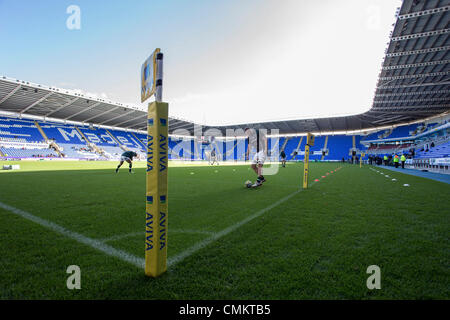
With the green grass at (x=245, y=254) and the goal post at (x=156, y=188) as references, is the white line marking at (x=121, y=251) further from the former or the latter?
the goal post at (x=156, y=188)

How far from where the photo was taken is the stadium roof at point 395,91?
12633mm

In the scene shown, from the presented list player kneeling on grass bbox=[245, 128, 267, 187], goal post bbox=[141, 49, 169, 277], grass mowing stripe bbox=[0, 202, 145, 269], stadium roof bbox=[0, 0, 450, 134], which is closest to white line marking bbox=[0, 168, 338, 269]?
grass mowing stripe bbox=[0, 202, 145, 269]

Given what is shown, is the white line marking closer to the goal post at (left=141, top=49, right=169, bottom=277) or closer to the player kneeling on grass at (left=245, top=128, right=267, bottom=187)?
the goal post at (left=141, top=49, right=169, bottom=277)

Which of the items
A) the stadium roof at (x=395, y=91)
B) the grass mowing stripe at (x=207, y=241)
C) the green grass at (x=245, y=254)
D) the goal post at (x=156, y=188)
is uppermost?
the stadium roof at (x=395, y=91)

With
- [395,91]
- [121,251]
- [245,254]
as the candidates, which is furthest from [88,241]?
[395,91]

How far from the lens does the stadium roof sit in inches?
497

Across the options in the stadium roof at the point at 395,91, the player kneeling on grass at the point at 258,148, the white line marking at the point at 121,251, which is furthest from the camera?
the stadium roof at the point at 395,91

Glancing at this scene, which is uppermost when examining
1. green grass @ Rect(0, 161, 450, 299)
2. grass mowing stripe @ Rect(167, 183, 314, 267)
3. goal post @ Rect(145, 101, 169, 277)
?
goal post @ Rect(145, 101, 169, 277)

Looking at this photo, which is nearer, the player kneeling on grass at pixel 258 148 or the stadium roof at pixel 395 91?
the player kneeling on grass at pixel 258 148

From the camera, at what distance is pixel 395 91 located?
23.0m

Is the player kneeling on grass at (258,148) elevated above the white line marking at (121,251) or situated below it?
above

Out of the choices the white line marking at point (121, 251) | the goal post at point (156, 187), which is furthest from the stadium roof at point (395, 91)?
the goal post at point (156, 187)

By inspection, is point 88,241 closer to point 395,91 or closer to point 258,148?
point 258,148
